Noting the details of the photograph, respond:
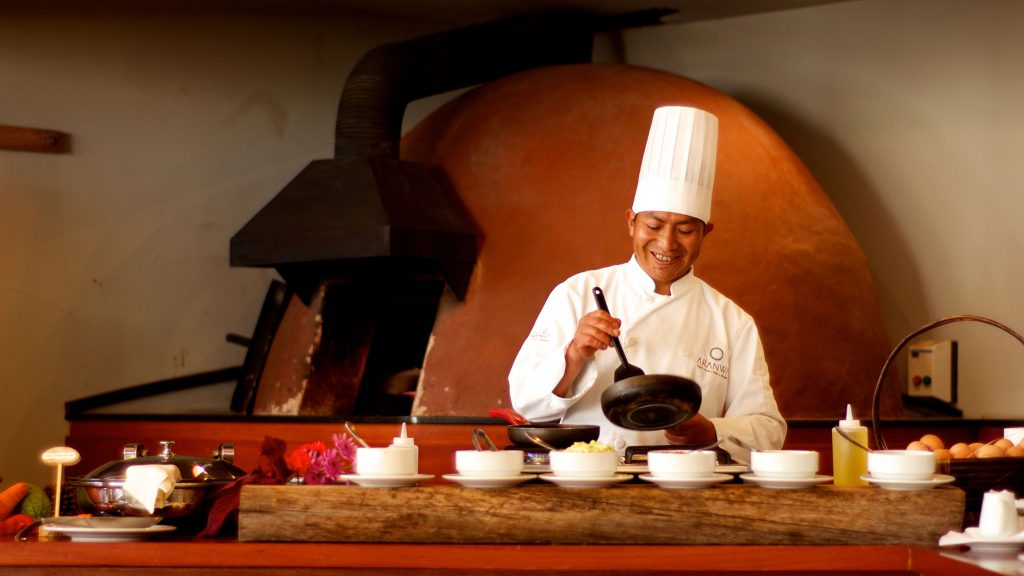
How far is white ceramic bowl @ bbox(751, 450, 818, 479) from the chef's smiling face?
888 millimetres

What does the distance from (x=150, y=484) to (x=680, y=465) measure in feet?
3.15

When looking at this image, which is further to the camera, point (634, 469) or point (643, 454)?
point (643, 454)

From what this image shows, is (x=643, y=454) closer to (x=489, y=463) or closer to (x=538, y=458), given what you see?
(x=538, y=458)

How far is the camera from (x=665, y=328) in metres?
2.97

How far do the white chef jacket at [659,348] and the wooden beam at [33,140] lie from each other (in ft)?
12.2

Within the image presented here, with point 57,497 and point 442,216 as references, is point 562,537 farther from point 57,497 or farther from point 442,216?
point 442,216

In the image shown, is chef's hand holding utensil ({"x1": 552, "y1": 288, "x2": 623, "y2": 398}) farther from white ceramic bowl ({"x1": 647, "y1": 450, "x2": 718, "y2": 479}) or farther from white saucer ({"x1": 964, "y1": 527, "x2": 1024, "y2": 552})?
white saucer ({"x1": 964, "y1": 527, "x2": 1024, "y2": 552})

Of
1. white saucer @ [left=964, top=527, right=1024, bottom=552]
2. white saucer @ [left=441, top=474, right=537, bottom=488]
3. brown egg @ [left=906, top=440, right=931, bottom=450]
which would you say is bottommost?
white saucer @ [left=964, top=527, right=1024, bottom=552]

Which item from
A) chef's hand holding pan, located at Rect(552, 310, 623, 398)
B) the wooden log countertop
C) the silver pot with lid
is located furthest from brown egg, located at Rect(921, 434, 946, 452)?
the silver pot with lid

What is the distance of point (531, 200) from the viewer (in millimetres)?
5059

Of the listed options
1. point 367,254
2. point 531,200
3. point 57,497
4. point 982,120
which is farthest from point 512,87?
point 57,497

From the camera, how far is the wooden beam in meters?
5.62

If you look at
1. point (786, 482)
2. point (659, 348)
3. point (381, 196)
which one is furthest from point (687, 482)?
point (381, 196)

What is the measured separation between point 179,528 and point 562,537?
73cm
